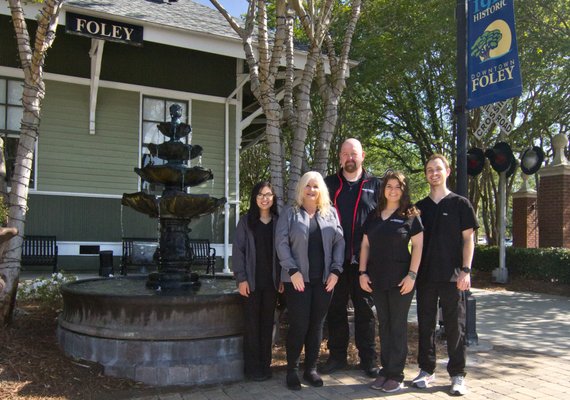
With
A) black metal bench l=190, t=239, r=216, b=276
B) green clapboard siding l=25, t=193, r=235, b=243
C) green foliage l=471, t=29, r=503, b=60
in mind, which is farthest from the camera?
black metal bench l=190, t=239, r=216, b=276

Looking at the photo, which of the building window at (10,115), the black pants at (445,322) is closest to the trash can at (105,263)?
the building window at (10,115)

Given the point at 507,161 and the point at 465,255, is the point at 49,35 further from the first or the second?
the point at 507,161

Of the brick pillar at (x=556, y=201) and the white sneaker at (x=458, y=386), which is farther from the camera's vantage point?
the brick pillar at (x=556, y=201)

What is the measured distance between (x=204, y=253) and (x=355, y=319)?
7.35 m

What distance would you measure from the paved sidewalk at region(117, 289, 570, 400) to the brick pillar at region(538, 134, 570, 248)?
5.86 meters

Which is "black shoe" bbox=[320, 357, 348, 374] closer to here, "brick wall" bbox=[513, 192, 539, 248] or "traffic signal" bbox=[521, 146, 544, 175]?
"traffic signal" bbox=[521, 146, 544, 175]

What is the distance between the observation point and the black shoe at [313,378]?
14.4 feet

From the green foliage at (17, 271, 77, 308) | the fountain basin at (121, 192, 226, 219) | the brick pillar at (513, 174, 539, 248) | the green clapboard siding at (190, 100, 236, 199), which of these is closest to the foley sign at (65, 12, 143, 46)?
the green clapboard siding at (190, 100, 236, 199)

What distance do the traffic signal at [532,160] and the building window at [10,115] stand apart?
1167 centimetres

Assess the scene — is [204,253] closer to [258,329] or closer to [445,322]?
[258,329]

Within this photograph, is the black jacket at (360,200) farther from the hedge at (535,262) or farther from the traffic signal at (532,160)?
the traffic signal at (532,160)

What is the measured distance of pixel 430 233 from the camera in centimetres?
451

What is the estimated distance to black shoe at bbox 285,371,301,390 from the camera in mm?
4312

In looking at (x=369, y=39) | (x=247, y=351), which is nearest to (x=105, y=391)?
(x=247, y=351)
